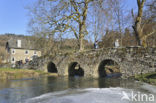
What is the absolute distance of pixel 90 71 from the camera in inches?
727

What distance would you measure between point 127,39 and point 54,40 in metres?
15.1

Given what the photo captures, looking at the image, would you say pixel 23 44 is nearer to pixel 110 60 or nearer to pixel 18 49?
pixel 18 49

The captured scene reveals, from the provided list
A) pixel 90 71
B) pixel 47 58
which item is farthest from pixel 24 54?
pixel 90 71

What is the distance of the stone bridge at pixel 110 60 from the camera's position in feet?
47.6

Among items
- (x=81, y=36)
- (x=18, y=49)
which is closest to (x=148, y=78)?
(x=81, y=36)

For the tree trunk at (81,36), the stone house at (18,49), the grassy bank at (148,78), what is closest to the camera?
the grassy bank at (148,78)

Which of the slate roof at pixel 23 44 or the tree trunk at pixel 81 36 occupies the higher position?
the slate roof at pixel 23 44

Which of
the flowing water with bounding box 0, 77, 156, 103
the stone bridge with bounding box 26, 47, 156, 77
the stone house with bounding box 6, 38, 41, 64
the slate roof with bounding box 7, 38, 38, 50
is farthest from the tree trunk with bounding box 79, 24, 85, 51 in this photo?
the slate roof with bounding box 7, 38, 38, 50

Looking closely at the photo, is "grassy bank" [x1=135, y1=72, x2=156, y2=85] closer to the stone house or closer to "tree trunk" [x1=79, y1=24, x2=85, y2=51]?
"tree trunk" [x1=79, y1=24, x2=85, y2=51]

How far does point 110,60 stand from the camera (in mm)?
18531

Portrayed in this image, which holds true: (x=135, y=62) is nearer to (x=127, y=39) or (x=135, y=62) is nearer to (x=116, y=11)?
(x=116, y=11)

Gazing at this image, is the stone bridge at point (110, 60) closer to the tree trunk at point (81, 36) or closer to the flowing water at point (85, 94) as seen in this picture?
the tree trunk at point (81, 36)

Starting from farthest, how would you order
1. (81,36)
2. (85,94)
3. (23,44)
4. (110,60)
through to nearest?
(23,44)
(81,36)
(110,60)
(85,94)

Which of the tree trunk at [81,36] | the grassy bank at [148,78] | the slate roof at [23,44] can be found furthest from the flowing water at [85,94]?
the slate roof at [23,44]
